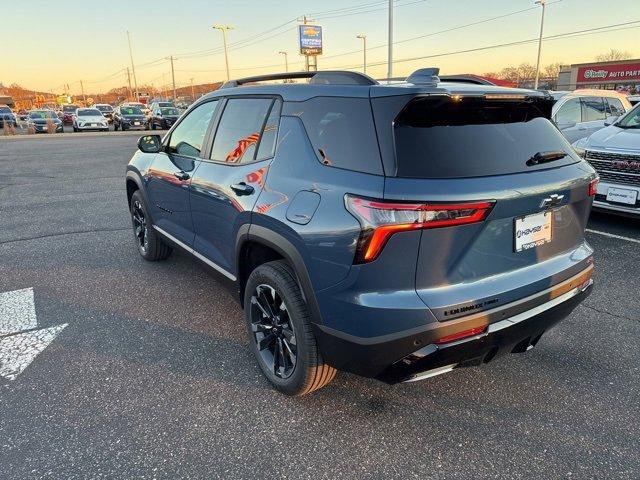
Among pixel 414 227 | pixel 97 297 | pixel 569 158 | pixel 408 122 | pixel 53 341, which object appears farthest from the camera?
pixel 97 297

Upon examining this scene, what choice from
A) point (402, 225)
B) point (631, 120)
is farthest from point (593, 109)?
point (402, 225)

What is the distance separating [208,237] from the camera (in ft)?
10.8

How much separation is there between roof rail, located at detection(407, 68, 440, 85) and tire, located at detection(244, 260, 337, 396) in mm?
1202

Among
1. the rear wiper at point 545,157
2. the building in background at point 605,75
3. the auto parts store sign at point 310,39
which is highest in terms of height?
the auto parts store sign at point 310,39

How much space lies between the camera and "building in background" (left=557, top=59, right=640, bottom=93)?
50.9 meters

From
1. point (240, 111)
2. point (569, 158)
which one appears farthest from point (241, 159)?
point (569, 158)

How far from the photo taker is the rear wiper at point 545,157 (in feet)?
7.47

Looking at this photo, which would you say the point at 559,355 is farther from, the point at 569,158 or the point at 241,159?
the point at 241,159

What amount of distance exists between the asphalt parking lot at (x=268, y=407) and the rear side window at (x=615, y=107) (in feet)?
25.9

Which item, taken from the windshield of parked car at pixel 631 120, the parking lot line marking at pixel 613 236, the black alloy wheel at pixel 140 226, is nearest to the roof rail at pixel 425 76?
the black alloy wheel at pixel 140 226

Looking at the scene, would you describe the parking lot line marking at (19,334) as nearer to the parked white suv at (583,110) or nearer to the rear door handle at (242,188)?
the rear door handle at (242,188)

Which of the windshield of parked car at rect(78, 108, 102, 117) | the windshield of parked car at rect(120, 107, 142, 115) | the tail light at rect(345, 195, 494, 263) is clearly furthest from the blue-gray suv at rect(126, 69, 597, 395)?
the windshield of parked car at rect(78, 108, 102, 117)

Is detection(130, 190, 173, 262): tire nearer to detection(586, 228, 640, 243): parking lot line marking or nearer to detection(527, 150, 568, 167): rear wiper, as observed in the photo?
detection(527, 150, 568, 167): rear wiper

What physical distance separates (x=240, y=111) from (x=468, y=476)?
2532 mm
